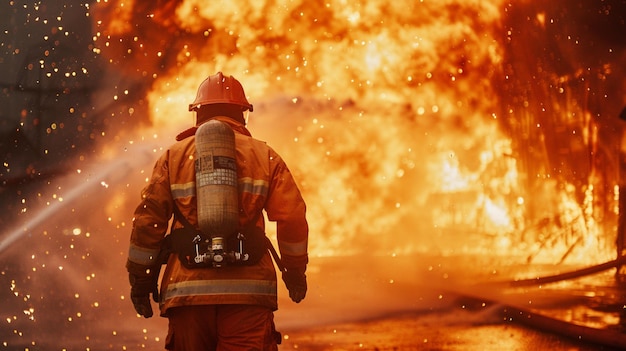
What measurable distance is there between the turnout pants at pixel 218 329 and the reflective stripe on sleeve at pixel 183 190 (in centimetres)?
48

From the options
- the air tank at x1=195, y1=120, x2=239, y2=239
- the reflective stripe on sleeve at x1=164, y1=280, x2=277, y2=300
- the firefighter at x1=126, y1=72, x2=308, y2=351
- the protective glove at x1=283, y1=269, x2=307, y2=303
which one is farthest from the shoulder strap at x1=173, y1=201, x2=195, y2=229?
the protective glove at x1=283, y1=269, x2=307, y2=303

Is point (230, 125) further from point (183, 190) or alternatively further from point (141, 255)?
point (141, 255)

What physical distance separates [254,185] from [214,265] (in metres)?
0.41

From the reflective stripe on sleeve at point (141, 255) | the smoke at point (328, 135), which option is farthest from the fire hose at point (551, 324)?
the reflective stripe on sleeve at point (141, 255)

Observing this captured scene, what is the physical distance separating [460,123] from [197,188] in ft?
27.9

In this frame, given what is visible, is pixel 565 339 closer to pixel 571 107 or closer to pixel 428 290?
pixel 428 290

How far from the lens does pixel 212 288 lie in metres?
3.61

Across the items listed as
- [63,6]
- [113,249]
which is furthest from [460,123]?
[63,6]

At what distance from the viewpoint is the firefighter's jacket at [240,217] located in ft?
11.9

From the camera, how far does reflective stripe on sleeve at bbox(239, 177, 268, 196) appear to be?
376cm

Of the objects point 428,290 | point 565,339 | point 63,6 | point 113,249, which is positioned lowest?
point 565,339

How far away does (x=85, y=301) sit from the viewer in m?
9.87

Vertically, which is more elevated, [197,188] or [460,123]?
[460,123]

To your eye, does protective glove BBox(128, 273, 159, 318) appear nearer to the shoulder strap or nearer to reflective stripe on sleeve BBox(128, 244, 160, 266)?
reflective stripe on sleeve BBox(128, 244, 160, 266)
